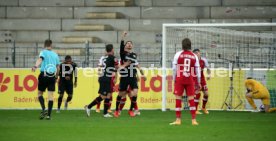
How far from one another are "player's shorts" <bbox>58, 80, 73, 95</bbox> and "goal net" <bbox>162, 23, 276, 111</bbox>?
3313 millimetres

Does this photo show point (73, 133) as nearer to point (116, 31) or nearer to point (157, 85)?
point (157, 85)

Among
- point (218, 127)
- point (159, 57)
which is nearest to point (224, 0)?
point (159, 57)

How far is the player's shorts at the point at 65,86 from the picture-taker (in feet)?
82.7

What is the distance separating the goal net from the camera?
25953 mm

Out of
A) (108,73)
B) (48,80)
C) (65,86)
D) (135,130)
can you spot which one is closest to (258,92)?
(108,73)

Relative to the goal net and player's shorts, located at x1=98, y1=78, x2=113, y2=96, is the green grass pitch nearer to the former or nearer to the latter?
player's shorts, located at x1=98, y1=78, x2=113, y2=96

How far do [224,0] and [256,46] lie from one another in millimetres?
8972

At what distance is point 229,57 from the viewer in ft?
87.8

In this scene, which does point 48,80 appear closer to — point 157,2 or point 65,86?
point 65,86

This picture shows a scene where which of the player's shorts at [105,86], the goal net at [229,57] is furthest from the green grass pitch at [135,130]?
the goal net at [229,57]

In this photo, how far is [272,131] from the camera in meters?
16.1

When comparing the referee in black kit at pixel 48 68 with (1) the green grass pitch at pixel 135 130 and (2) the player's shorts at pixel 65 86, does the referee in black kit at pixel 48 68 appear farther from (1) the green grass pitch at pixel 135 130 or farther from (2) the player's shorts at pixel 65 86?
(2) the player's shorts at pixel 65 86

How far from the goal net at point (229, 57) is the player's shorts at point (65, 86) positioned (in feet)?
10.9

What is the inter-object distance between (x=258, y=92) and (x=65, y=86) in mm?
6483
